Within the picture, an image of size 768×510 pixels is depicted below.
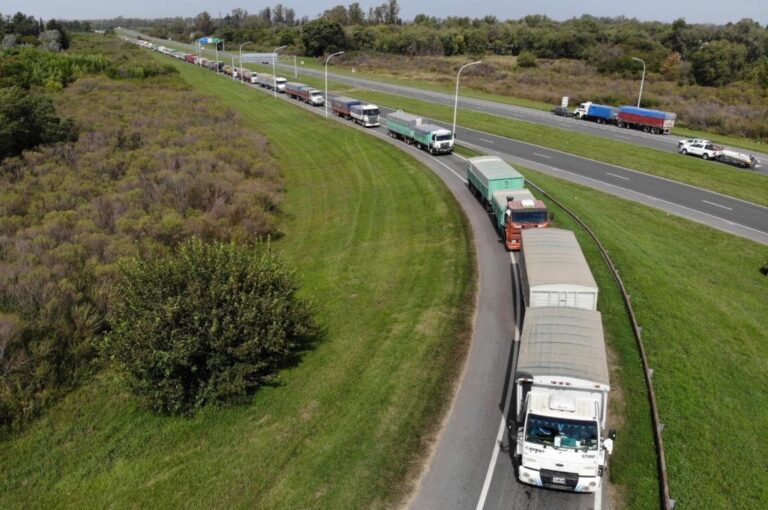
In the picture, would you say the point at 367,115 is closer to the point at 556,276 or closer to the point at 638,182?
the point at 638,182

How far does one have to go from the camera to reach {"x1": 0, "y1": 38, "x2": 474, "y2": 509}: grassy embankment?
51.2 feet

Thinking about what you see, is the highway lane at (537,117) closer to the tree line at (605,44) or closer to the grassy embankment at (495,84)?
the grassy embankment at (495,84)

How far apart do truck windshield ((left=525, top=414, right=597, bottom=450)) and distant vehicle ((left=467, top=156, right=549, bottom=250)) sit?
16.3m

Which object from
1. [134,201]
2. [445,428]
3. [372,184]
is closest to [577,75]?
[372,184]

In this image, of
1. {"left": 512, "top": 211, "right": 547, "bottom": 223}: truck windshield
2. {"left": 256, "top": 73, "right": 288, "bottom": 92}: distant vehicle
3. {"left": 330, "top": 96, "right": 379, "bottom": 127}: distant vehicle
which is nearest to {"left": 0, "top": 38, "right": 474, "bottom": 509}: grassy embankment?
{"left": 512, "top": 211, "right": 547, "bottom": 223}: truck windshield

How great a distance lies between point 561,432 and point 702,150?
51.4 m

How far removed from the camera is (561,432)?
47.4 feet

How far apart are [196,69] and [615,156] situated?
388 feet

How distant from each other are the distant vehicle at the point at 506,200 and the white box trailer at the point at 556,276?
5.58 m

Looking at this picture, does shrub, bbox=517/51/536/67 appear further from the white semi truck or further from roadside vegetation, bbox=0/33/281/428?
the white semi truck

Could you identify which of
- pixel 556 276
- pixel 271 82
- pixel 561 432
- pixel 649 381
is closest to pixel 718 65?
pixel 271 82

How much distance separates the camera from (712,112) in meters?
71.9

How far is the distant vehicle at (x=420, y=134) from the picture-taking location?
176 ft

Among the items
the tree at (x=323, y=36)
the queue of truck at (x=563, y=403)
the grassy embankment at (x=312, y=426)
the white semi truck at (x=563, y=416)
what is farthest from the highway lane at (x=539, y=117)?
the tree at (x=323, y=36)
